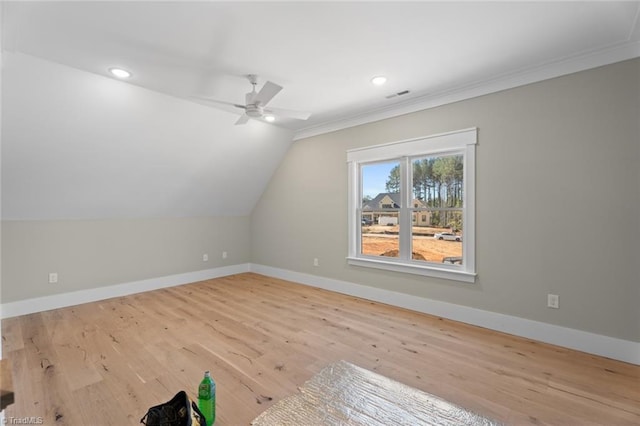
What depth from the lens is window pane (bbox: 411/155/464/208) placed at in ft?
11.9

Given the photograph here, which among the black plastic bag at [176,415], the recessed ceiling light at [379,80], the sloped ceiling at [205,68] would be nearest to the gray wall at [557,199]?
the sloped ceiling at [205,68]

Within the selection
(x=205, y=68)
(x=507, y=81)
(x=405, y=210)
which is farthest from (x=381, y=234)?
(x=205, y=68)

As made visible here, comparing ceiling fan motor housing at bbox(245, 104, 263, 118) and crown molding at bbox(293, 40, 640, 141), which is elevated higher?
crown molding at bbox(293, 40, 640, 141)

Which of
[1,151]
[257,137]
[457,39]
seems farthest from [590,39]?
[1,151]

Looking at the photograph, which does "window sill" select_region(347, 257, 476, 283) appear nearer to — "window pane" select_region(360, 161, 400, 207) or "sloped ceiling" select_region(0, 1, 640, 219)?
"window pane" select_region(360, 161, 400, 207)

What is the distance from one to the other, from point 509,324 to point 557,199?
1.37 m

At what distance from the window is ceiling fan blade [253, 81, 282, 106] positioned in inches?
74.0

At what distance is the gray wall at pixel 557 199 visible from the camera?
259 cm

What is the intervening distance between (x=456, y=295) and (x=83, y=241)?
510 centimetres

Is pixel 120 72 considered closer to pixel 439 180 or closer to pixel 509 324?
pixel 439 180

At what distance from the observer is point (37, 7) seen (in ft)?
6.75

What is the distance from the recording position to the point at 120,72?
299cm

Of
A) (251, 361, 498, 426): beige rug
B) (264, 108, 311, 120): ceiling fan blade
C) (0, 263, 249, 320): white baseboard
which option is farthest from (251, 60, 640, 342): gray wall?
(0, 263, 249, 320): white baseboard

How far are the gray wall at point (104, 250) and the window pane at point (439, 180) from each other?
3798 mm
